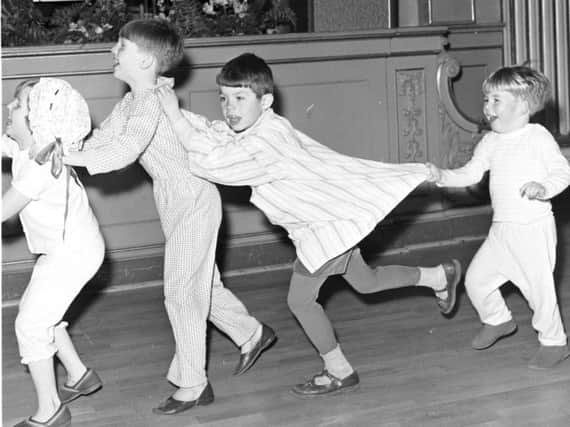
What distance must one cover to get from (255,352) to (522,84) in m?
1.22

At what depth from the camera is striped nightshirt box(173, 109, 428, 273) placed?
278cm

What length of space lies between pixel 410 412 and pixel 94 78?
2194mm

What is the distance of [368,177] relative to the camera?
2.91m

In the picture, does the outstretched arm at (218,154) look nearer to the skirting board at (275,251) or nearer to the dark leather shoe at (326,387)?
the dark leather shoe at (326,387)

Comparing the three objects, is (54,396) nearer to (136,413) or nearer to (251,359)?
(136,413)

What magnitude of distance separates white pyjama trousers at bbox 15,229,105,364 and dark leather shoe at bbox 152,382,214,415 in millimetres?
361

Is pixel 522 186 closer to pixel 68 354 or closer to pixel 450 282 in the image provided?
pixel 450 282

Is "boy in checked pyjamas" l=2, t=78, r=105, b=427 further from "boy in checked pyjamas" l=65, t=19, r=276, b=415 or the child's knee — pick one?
the child's knee

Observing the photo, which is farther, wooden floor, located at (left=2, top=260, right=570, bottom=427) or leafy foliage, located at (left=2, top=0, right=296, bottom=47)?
leafy foliage, located at (left=2, top=0, right=296, bottom=47)

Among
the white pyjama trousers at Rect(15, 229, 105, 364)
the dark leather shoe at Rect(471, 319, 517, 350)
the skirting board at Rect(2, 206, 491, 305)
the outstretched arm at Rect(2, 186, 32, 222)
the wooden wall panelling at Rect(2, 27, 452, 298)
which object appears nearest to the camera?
the outstretched arm at Rect(2, 186, 32, 222)

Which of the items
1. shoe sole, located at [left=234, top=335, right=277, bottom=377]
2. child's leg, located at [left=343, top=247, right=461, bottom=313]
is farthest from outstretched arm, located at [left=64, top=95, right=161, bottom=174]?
shoe sole, located at [left=234, top=335, right=277, bottom=377]

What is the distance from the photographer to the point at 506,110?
3145 mm

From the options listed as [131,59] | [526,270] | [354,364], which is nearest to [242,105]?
[131,59]

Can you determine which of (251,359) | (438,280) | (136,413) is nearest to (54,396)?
(136,413)
